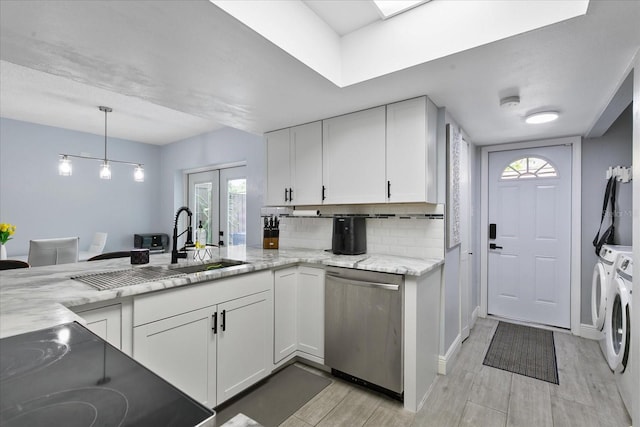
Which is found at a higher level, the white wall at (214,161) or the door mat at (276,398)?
the white wall at (214,161)

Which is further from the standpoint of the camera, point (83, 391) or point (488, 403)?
point (488, 403)

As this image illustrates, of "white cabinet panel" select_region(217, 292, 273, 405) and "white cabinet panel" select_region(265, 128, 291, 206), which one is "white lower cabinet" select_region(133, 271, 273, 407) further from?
"white cabinet panel" select_region(265, 128, 291, 206)

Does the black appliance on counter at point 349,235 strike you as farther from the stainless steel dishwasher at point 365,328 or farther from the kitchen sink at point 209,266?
the kitchen sink at point 209,266

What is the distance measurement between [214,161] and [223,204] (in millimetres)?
652

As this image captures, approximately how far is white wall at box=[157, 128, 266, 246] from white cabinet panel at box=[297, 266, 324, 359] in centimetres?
156

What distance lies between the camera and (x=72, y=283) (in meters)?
1.54

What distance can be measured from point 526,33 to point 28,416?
212 cm

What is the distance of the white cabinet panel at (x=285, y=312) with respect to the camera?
2381 millimetres

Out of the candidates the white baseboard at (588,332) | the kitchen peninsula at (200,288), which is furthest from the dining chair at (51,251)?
the white baseboard at (588,332)

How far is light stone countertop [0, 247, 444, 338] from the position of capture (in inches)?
41.3

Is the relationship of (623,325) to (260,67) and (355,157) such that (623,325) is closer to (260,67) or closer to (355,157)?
(355,157)

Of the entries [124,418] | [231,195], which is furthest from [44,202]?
[124,418]

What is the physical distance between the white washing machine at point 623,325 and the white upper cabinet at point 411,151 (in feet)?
4.42

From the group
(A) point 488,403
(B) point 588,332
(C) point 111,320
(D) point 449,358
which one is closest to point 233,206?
(C) point 111,320
